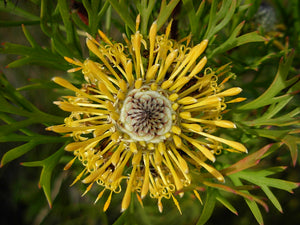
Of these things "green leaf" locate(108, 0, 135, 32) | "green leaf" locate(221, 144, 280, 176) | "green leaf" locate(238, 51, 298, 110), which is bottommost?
"green leaf" locate(221, 144, 280, 176)

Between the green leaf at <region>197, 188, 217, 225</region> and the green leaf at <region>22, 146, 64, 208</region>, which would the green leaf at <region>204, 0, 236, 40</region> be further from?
the green leaf at <region>22, 146, 64, 208</region>

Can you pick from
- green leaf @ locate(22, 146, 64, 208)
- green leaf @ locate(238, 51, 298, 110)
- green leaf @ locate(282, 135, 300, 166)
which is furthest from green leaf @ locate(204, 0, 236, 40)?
green leaf @ locate(22, 146, 64, 208)

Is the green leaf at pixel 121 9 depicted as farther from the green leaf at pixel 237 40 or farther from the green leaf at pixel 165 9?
the green leaf at pixel 237 40

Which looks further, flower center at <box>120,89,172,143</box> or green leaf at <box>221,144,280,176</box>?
flower center at <box>120,89,172,143</box>

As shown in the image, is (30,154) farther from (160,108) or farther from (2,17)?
(2,17)

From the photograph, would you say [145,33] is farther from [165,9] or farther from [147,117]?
[147,117]

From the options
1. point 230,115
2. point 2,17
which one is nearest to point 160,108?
point 230,115
